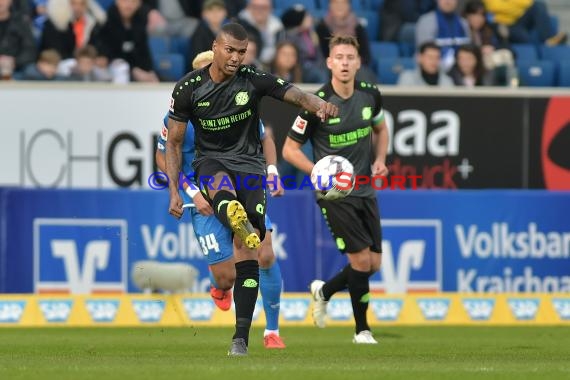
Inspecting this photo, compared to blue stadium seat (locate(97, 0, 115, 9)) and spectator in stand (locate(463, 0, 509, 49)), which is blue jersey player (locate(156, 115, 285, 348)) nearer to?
blue stadium seat (locate(97, 0, 115, 9))

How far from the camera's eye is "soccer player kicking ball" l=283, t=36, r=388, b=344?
12930 mm

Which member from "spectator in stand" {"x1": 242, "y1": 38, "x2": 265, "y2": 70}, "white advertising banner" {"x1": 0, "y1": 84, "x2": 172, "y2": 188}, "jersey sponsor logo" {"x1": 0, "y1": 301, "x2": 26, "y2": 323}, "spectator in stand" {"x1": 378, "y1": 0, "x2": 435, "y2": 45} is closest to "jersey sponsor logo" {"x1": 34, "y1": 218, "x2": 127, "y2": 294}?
"jersey sponsor logo" {"x1": 0, "y1": 301, "x2": 26, "y2": 323}

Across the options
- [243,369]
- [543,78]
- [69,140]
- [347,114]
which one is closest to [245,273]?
[243,369]

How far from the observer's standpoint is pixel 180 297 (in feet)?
52.0

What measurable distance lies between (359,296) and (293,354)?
1.97 metres

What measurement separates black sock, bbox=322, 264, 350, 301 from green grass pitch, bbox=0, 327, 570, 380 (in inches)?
17.7

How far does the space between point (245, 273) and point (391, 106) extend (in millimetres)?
8243

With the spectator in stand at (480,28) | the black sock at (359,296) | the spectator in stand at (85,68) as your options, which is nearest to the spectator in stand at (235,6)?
the spectator in stand at (85,68)

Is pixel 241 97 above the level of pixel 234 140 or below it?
above

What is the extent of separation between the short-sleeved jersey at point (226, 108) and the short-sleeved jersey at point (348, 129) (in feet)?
6.58

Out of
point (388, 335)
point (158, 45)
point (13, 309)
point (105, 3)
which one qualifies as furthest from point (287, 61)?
point (388, 335)

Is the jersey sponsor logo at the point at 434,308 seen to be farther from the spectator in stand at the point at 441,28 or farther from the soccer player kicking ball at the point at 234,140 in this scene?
the soccer player kicking ball at the point at 234,140

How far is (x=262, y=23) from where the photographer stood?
19.8 metres

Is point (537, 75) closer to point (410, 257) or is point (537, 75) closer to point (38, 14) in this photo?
point (410, 257)
